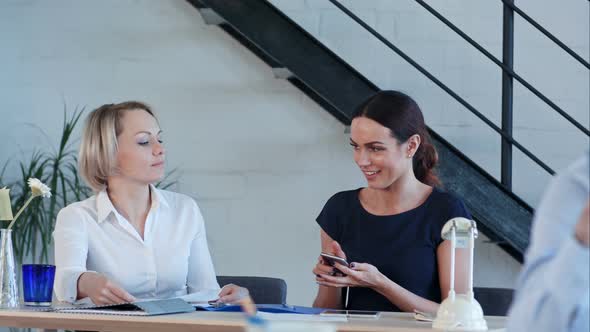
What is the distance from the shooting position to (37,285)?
2473 mm

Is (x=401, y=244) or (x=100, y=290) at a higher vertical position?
(x=401, y=244)

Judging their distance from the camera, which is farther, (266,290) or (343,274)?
(266,290)

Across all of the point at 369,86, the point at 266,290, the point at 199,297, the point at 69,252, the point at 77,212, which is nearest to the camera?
the point at 199,297

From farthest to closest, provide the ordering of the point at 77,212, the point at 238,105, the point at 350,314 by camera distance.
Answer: the point at 238,105 < the point at 77,212 < the point at 350,314

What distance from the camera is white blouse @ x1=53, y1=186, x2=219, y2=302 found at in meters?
2.79

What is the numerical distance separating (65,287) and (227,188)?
1.74m

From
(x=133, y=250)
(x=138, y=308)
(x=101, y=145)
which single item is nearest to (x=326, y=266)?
(x=138, y=308)

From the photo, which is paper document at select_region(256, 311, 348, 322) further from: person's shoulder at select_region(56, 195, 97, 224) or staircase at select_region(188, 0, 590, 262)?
staircase at select_region(188, 0, 590, 262)

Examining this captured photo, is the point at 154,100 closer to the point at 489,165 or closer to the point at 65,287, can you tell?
the point at 489,165

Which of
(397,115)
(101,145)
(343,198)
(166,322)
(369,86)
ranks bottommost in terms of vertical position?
(166,322)

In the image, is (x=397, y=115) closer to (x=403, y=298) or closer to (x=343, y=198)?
(x=343, y=198)

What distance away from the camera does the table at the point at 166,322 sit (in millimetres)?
2110

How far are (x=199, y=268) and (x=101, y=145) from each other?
0.50 meters

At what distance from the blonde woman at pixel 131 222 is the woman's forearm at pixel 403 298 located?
0.45m
